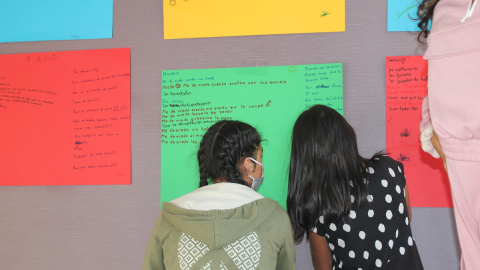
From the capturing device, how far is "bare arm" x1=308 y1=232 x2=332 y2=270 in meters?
1.26

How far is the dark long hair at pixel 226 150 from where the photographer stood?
1.18m

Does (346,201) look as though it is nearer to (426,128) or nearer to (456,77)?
(426,128)

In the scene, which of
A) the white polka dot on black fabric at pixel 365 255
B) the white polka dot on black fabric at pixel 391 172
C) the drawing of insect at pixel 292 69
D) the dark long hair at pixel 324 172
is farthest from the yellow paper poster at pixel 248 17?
the white polka dot on black fabric at pixel 365 255

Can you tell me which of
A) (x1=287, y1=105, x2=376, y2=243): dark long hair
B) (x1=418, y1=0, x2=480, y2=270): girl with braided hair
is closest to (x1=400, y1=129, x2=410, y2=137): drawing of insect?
(x1=287, y1=105, x2=376, y2=243): dark long hair

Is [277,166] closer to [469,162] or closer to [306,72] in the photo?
[306,72]

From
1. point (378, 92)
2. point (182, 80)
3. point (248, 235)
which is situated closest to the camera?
point (248, 235)

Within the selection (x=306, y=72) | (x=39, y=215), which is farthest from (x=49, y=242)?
(x=306, y=72)

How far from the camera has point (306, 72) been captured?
1.56m

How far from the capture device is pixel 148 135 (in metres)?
1.67

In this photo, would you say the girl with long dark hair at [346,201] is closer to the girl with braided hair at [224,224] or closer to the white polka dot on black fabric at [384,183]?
the white polka dot on black fabric at [384,183]

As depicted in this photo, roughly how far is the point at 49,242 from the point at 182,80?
96 centimetres

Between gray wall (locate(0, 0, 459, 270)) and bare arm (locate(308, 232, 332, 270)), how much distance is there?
267mm

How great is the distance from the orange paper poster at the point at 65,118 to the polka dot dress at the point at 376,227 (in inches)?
38.1

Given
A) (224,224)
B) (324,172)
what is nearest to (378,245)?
(324,172)
